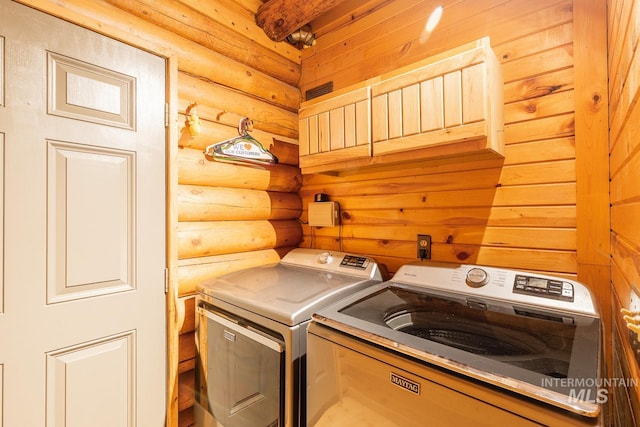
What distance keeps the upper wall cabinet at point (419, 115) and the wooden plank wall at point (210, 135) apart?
56 cm

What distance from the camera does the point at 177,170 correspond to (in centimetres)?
165

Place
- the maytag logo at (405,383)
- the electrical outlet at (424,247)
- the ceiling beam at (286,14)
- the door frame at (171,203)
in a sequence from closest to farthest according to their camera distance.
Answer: the maytag logo at (405,383) < the door frame at (171,203) < the electrical outlet at (424,247) < the ceiling beam at (286,14)

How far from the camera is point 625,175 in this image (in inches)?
36.4

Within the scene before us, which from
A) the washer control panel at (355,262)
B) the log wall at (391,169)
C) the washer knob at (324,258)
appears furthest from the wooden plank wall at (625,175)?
the washer knob at (324,258)

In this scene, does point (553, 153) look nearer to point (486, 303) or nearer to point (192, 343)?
point (486, 303)

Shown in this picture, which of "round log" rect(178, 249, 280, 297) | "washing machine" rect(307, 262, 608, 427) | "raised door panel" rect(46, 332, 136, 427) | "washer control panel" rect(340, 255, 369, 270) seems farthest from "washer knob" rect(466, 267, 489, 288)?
"raised door panel" rect(46, 332, 136, 427)

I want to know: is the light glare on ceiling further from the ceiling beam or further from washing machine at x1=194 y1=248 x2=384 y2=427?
washing machine at x1=194 y1=248 x2=384 y2=427

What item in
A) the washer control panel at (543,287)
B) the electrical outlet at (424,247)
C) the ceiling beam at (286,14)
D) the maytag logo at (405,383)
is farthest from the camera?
the ceiling beam at (286,14)

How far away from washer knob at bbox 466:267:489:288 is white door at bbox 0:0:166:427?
1.54 m

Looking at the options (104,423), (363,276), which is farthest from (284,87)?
(104,423)

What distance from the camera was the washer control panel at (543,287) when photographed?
1157 millimetres

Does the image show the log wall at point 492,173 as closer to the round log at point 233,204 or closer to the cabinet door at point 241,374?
the round log at point 233,204

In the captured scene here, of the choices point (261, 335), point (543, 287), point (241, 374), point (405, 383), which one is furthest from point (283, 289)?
point (543, 287)

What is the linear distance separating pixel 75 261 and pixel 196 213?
61 centimetres
